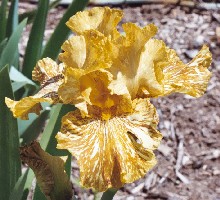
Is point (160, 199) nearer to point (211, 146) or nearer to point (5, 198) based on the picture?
point (211, 146)

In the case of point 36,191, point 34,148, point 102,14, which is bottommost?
point 36,191

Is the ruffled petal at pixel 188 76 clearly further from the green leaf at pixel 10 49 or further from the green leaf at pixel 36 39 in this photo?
the green leaf at pixel 36 39

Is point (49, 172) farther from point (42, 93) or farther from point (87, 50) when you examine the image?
point (87, 50)

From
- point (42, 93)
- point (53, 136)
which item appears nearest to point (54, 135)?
point (53, 136)

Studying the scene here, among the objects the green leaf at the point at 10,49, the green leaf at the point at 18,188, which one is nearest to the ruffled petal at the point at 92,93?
the green leaf at the point at 18,188

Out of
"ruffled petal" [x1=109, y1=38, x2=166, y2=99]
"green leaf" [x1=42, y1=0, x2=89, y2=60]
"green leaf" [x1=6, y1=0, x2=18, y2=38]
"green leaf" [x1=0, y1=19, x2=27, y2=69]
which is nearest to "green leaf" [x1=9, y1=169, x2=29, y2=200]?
"ruffled petal" [x1=109, y1=38, x2=166, y2=99]

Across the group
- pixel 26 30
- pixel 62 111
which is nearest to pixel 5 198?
pixel 62 111

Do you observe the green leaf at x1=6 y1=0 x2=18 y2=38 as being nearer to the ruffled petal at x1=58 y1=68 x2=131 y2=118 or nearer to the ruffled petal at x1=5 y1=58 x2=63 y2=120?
the ruffled petal at x1=5 y1=58 x2=63 y2=120
